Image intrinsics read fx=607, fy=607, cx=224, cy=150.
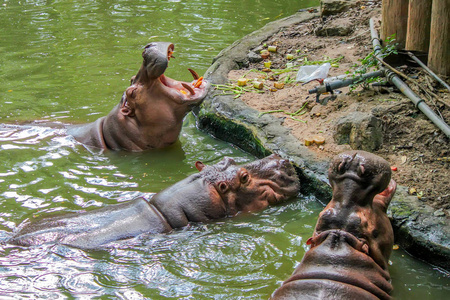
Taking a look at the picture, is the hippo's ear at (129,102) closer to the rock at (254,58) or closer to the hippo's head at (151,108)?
the hippo's head at (151,108)

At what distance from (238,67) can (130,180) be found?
9.60ft

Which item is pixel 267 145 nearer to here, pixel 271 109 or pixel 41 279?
pixel 271 109

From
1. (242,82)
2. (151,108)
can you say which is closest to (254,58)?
(242,82)

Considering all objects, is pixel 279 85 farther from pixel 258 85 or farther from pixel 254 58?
pixel 254 58

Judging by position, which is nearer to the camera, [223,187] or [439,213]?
[439,213]

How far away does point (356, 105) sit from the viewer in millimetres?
6320

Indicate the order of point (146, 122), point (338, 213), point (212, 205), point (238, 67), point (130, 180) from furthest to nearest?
point (238, 67) → point (146, 122) → point (130, 180) → point (212, 205) → point (338, 213)

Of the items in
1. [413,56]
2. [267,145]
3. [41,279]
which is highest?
[413,56]

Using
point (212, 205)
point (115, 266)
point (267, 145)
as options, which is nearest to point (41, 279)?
point (115, 266)

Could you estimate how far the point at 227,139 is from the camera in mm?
7105

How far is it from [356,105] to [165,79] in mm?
2123

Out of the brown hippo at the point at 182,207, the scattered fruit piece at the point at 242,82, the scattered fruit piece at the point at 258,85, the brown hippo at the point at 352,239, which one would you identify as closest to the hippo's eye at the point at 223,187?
the brown hippo at the point at 182,207

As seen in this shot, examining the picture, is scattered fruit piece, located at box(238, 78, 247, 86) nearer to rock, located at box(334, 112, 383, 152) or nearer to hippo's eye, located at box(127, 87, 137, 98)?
hippo's eye, located at box(127, 87, 137, 98)

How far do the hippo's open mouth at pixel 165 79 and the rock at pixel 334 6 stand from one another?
340cm
